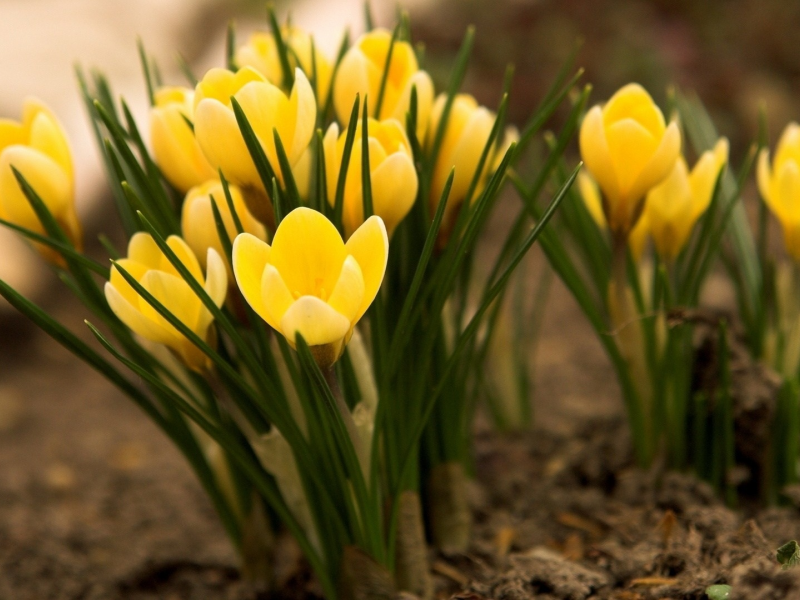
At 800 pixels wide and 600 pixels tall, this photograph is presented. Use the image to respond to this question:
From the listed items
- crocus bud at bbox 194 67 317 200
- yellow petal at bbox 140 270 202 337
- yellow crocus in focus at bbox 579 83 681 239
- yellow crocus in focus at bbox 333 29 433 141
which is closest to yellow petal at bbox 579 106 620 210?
yellow crocus in focus at bbox 579 83 681 239

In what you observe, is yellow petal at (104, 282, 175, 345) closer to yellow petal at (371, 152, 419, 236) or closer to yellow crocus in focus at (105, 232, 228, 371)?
yellow crocus in focus at (105, 232, 228, 371)

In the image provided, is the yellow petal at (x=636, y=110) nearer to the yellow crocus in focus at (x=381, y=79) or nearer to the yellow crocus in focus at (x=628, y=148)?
the yellow crocus in focus at (x=628, y=148)

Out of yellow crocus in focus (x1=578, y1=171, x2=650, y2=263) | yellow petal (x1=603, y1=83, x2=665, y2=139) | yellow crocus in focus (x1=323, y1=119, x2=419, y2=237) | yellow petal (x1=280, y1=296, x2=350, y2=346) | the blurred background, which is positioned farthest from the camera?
the blurred background

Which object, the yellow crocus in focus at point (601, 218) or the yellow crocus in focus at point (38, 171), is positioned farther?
the yellow crocus in focus at point (601, 218)

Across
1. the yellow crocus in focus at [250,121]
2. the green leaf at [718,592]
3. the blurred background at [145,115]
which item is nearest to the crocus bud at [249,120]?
the yellow crocus in focus at [250,121]

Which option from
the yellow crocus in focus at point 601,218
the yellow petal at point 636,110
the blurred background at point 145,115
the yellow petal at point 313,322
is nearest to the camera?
the yellow petal at point 313,322

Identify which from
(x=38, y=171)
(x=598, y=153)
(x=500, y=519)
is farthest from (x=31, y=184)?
(x=500, y=519)

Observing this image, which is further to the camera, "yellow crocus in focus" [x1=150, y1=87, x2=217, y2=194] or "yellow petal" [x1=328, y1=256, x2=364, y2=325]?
"yellow crocus in focus" [x1=150, y1=87, x2=217, y2=194]
